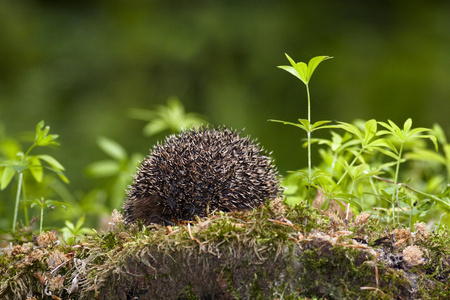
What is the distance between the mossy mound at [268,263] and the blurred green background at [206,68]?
12.1 ft

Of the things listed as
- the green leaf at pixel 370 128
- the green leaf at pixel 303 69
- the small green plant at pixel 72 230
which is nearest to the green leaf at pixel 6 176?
the small green plant at pixel 72 230

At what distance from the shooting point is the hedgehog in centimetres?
200

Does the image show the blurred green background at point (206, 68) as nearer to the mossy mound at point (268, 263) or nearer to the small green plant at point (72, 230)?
the small green plant at point (72, 230)

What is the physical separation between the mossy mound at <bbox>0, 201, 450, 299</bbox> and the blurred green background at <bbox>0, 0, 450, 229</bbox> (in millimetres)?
3696

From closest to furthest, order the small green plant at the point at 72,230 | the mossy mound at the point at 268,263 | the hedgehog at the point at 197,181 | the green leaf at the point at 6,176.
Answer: the mossy mound at the point at 268,263, the hedgehog at the point at 197,181, the green leaf at the point at 6,176, the small green plant at the point at 72,230

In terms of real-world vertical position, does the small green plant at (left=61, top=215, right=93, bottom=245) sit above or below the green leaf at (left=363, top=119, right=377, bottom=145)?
below

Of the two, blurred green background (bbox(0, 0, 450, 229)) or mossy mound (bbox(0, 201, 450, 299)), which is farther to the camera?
blurred green background (bbox(0, 0, 450, 229))

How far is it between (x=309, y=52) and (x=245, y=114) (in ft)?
3.40

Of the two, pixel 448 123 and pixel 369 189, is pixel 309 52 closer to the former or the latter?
pixel 448 123

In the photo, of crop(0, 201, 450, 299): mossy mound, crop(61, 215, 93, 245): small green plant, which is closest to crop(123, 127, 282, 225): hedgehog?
crop(0, 201, 450, 299): mossy mound

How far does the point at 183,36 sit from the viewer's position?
5.77 metres

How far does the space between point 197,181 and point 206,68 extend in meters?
4.09

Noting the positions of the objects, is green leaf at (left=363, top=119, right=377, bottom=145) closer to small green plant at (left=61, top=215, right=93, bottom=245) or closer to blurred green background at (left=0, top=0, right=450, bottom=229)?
small green plant at (left=61, top=215, right=93, bottom=245)

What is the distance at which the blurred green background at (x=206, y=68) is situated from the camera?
561 cm
